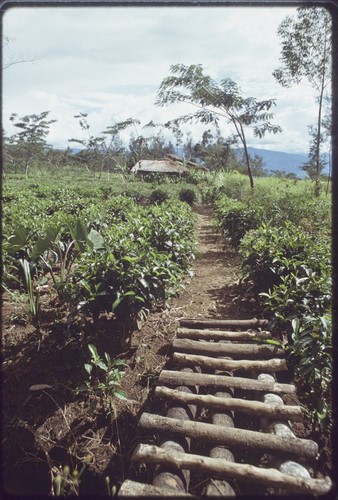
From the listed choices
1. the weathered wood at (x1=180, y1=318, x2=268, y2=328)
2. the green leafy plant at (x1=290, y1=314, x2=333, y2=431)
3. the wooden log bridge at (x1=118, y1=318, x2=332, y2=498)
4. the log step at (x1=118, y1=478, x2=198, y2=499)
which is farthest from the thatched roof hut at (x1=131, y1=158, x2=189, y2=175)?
the log step at (x1=118, y1=478, x2=198, y2=499)

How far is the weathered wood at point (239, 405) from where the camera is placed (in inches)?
73.6

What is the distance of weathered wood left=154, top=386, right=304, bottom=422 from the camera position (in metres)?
1.87

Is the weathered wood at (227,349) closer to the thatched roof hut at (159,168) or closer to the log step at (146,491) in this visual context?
the log step at (146,491)

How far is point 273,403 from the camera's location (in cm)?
200

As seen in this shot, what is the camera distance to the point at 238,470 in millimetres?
1521

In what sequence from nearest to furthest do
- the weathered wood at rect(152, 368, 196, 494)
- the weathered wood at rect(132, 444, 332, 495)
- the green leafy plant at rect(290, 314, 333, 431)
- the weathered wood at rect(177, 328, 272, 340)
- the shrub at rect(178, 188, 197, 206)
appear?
the weathered wood at rect(132, 444, 332, 495) < the weathered wood at rect(152, 368, 196, 494) < the green leafy plant at rect(290, 314, 333, 431) < the weathered wood at rect(177, 328, 272, 340) < the shrub at rect(178, 188, 197, 206)

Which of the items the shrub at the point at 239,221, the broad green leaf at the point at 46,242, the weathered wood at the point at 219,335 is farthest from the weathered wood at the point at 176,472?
the shrub at the point at 239,221

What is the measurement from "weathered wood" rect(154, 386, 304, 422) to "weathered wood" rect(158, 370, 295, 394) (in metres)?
0.13

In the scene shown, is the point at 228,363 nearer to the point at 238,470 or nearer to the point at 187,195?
the point at 238,470

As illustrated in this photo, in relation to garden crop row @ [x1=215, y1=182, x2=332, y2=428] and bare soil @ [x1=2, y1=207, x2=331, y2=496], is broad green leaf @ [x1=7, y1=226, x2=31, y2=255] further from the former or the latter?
garden crop row @ [x1=215, y1=182, x2=332, y2=428]

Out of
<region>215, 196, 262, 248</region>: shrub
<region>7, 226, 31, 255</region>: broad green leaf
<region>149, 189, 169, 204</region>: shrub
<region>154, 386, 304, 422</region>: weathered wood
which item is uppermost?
<region>149, 189, 169, 204</region>: shrub

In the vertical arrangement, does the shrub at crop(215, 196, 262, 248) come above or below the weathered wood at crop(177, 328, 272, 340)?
above

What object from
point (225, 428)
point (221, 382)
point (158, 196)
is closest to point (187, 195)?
point (158, 196)

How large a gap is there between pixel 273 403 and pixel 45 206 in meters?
6.70
